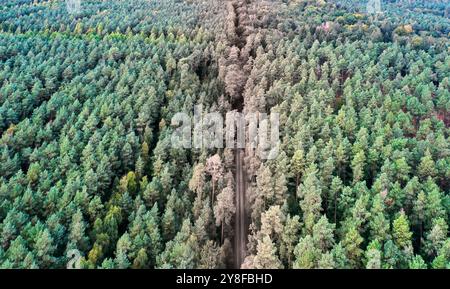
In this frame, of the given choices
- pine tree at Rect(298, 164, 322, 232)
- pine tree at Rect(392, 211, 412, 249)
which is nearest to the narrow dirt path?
pine tree at Rect(298, 164, 322, 232)

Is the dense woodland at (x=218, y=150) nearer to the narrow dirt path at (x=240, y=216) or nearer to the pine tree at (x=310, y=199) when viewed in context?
the pine tree at (x=310, y=199)

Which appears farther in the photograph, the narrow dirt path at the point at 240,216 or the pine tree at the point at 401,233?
the narrow dirt path at the point at 240,216

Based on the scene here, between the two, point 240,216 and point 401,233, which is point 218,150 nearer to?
point 240,216

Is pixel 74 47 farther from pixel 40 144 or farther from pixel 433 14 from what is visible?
pixel 433 14

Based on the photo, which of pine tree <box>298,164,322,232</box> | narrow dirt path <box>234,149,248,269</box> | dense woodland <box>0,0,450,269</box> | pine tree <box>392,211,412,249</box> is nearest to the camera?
dense woodland <box>0,0,450,269</box>

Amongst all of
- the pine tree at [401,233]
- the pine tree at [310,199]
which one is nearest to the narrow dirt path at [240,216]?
the pine tree at [310,199]

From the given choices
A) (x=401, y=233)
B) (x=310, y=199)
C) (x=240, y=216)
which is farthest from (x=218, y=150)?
(x=401, y=233)

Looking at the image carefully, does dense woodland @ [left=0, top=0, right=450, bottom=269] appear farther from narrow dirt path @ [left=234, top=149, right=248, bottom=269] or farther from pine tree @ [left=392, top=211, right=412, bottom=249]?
narrow dirt path @ [left=234, top=149, right=248, bottom=269]
